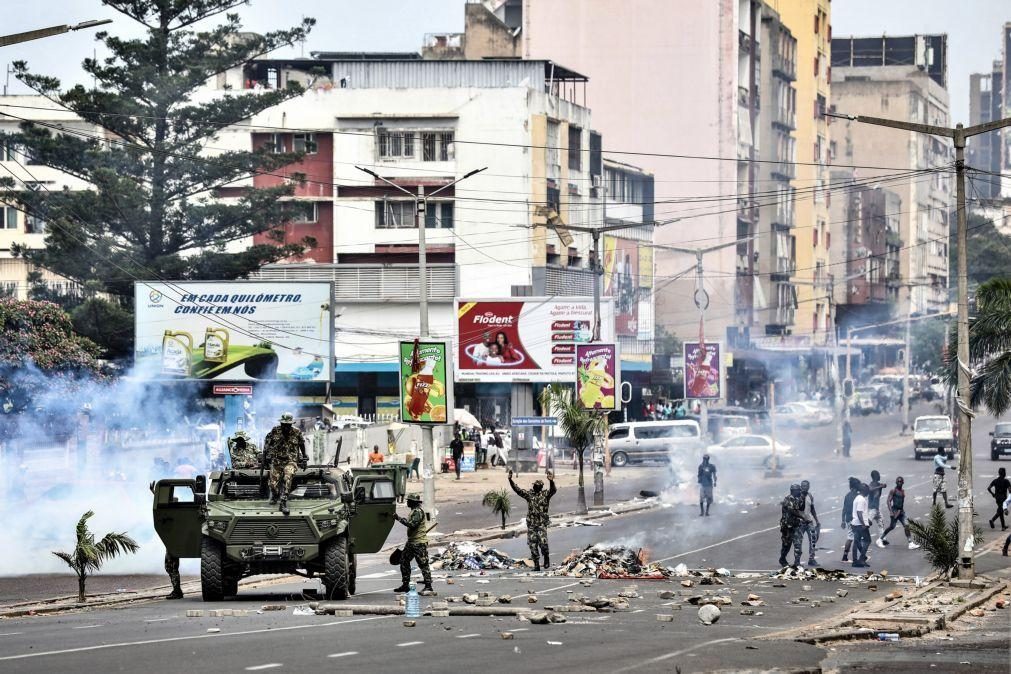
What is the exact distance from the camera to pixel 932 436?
219 ft

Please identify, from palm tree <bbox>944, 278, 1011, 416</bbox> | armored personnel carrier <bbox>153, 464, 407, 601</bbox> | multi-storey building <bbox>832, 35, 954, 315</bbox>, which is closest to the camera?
armored personnel carrier <bbox>153, 464, 407, 601</bbox>

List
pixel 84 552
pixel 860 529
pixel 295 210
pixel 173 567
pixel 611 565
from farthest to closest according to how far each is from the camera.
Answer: pixel 295 210
pixel 860 529
pixel 611 565
pixel 84 552
pixel 173 567

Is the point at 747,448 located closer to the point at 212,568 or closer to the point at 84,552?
the point at 84,552

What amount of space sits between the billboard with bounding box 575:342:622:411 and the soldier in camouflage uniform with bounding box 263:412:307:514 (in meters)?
28.7

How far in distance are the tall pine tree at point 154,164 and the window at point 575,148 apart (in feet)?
55.0

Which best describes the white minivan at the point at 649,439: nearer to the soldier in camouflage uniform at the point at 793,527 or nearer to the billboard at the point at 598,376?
the billboard at the point at 598,376

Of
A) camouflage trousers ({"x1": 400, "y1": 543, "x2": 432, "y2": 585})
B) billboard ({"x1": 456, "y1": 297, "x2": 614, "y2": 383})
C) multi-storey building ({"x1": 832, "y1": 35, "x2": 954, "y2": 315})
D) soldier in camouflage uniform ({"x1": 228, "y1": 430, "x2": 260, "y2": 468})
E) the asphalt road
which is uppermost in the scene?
multi-storey building ({"x1": 832, "y1": 35, "x2": 954, "y2": 315})

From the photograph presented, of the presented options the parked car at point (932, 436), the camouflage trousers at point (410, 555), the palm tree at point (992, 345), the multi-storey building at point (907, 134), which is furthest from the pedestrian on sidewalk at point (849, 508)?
the multi-storey building at point (907, 134)

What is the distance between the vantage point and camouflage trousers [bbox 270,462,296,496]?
915 inches

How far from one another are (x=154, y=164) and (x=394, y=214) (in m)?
13.5

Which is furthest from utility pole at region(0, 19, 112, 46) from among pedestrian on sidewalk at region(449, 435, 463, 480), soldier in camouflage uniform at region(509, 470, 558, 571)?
pedestrian on sidewalk at region(449, 435, 463, 480)

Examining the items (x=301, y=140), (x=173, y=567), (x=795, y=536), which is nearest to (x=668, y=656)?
(x=173, y=567)

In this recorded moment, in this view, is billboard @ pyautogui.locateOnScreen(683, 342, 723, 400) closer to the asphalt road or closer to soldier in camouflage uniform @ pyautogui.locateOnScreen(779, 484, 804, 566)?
the asphalt road

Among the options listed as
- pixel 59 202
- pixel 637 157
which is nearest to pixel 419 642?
pixel 59 202
